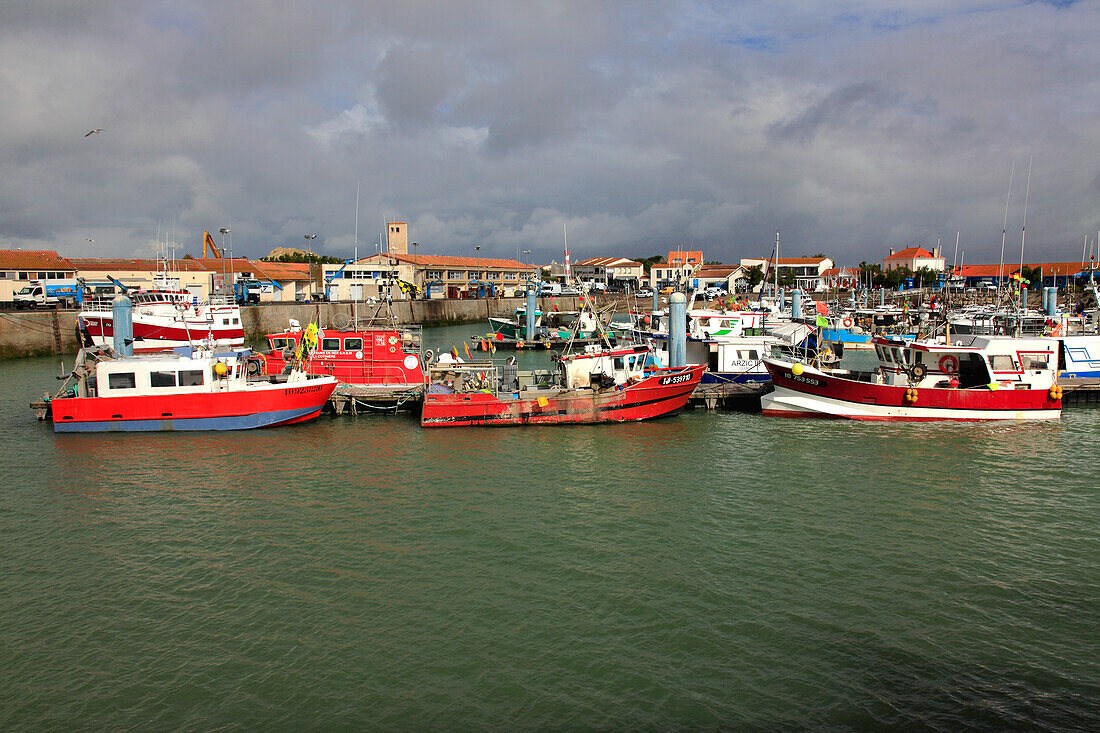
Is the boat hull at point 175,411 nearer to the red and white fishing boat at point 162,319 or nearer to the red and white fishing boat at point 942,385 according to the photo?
the red and white fishing boat at point 162,319

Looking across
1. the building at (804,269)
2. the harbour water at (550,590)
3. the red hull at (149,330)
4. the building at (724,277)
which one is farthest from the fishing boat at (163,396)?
the building at (804,269)

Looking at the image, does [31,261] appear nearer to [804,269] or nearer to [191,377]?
[191,377]

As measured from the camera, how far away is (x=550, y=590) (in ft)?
37.1

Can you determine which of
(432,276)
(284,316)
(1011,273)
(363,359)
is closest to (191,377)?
(363,359)

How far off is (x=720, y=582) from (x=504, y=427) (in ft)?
38.4

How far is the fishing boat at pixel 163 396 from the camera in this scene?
68.8 feet

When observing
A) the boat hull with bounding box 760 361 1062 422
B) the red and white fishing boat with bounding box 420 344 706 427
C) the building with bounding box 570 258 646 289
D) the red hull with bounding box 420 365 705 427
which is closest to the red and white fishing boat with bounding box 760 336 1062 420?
the boat hull with bounding box 760 361 1062 422

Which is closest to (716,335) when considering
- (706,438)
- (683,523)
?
(706,438)

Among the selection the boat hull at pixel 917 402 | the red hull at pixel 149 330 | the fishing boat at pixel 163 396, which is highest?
the red hull at pixel 149 330

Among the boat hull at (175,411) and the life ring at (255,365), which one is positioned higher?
the life ring at (255,365)

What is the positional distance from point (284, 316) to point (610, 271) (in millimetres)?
70228

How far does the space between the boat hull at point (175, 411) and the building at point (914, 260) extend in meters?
125

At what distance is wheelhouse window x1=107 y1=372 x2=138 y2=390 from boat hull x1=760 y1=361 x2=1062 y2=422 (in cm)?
2115

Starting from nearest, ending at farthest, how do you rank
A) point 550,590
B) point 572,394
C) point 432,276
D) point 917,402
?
point 550,590 → point 572,394 → point 917,402 → point 432,276
